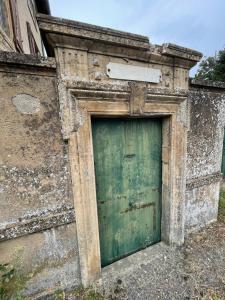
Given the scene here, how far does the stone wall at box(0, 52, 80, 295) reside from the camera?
162 cm

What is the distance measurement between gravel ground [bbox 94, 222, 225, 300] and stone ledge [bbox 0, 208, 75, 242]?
110cm

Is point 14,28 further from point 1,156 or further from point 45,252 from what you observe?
point 45,252

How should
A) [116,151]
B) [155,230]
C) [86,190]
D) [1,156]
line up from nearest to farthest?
[1,156]
[86,190]
[116,151]
[155,230]

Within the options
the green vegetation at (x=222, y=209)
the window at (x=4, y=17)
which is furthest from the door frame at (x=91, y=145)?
the window at (x=4, y=17)

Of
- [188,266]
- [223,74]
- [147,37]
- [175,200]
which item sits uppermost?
[223,74]

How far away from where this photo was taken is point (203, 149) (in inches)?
116

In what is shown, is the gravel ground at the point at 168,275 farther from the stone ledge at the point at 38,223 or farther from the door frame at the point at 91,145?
the stone ledge at the point at 38,223

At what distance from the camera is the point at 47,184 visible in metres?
1.86

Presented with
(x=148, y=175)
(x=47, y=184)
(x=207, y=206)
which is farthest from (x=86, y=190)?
(x=207, y=206)

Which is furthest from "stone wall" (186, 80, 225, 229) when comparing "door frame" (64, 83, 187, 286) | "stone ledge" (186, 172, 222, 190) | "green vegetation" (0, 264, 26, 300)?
"green vegetation" (0, 264, 26, 300)

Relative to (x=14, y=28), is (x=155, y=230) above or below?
below

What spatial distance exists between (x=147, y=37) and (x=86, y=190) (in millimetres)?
2004

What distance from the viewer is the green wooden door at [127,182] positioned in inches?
90.4

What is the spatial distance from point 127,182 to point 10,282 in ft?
5.72
